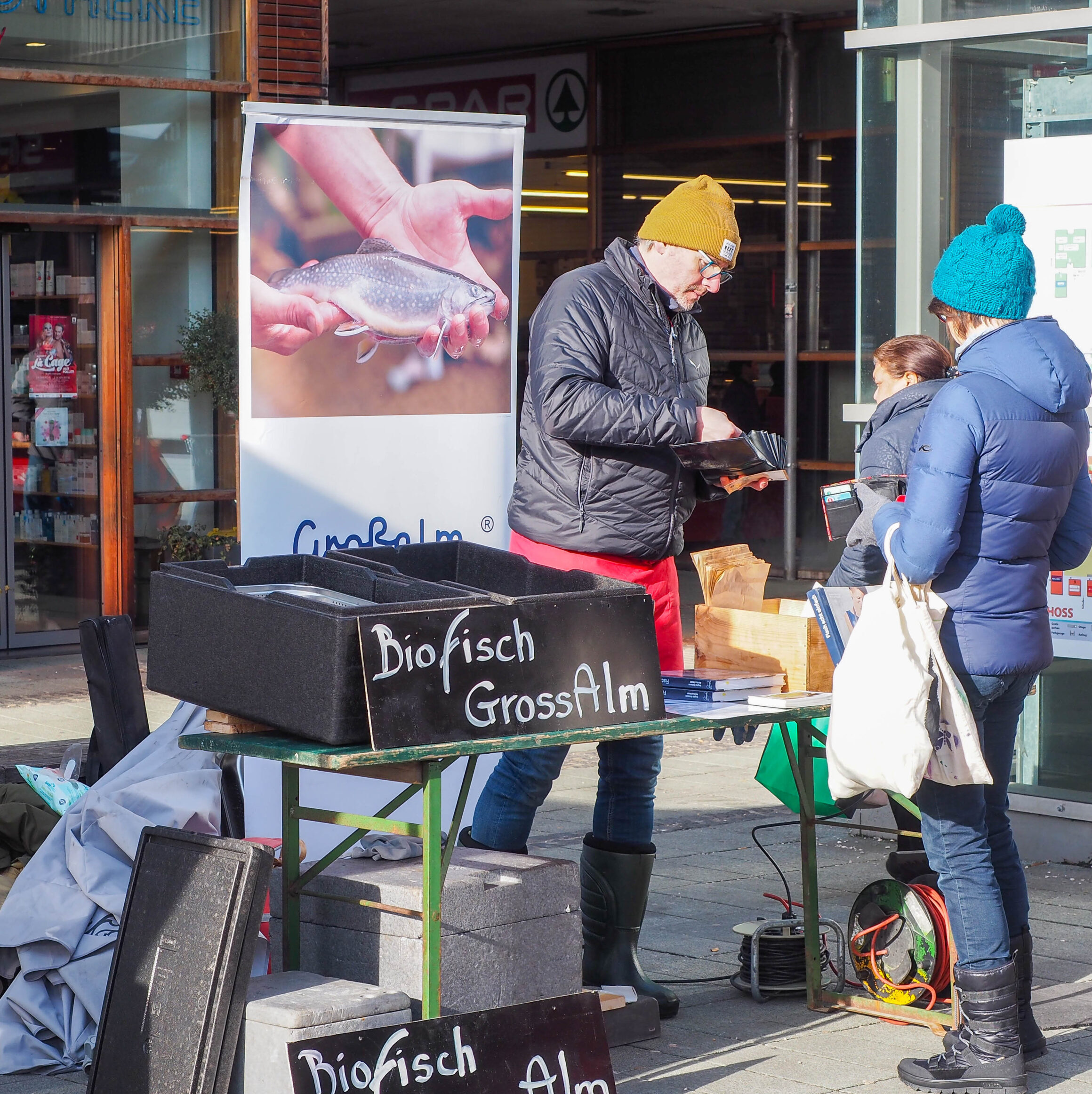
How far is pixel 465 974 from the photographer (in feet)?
12.4

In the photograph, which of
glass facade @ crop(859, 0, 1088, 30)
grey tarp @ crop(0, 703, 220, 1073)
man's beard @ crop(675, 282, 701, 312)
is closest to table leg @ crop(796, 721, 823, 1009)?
man's beard @ crop(675, 282, 701, 312)

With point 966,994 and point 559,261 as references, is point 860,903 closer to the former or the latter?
point 966,994

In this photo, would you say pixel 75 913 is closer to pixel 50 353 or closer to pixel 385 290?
pixel 385 290

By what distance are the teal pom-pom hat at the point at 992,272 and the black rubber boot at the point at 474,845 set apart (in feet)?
5.44

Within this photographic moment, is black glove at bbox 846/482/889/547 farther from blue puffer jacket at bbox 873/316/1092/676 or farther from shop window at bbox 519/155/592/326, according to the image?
shop window at bbox 519/155/592/326

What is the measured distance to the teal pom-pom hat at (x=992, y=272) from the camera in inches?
154

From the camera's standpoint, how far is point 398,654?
336 cm

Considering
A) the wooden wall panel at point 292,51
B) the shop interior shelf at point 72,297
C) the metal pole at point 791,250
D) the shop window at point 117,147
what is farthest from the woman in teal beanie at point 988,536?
the metal pole at point 791,250

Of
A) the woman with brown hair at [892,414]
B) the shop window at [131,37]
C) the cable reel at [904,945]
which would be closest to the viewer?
the cable reel at [904,945]

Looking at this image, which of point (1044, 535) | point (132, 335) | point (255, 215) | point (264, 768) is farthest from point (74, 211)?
point (1044, 535)

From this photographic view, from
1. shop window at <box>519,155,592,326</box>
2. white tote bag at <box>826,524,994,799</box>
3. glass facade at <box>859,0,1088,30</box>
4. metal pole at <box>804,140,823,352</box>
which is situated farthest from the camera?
shop window at <box>519,155,592,326</box>

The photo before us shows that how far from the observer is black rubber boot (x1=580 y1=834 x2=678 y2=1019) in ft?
14.5

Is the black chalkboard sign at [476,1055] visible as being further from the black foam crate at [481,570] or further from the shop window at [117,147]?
the shop window at [117,147]

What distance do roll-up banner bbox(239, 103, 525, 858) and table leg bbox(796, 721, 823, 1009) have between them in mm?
1293
